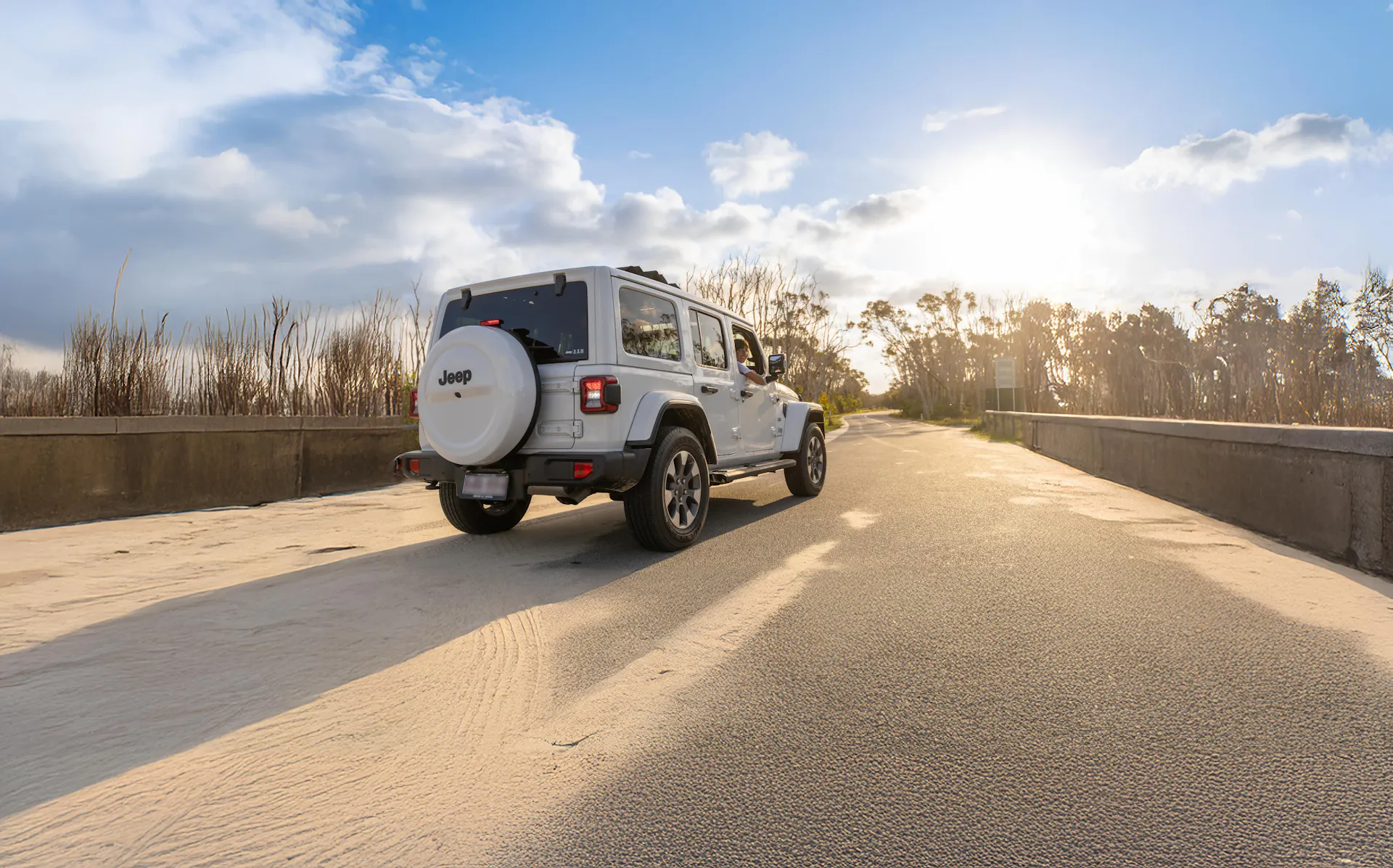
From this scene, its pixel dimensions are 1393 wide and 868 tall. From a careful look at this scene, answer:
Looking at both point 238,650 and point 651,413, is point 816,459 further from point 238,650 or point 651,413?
point 238,650

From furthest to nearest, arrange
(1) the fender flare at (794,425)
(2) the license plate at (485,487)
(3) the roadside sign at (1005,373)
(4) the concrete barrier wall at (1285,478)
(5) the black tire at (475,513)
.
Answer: (3) the roadside sign at (1005,373) → (1) the fender flare at (794,425) → (5) the black tire at (475,513) → (2) the license plate at (485,487) → (4) the concrete barrier wall at (1285,478)

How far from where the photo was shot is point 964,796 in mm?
2158

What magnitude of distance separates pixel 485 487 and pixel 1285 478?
21.6ft

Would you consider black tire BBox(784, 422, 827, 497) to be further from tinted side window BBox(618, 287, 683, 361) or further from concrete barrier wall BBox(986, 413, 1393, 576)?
concrete barrier wall BBox(986, 413, 1393, 576)

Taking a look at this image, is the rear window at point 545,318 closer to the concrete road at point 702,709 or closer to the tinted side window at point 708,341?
the tinted side window at point 708,341

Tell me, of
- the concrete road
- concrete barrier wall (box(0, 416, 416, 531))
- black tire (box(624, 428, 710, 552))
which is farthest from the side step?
concrete barrier wall (box(0, 416, 416, 531))

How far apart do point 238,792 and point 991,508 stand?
722 cm

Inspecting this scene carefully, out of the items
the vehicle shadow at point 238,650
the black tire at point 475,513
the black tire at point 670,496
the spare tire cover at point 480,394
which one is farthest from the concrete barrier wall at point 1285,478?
the black tire at point 475,513

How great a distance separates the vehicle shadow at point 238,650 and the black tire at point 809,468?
3459mm

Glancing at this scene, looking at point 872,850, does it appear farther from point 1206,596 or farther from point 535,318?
point 535,318

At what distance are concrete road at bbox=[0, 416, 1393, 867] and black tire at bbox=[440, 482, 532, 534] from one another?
101 centimetres

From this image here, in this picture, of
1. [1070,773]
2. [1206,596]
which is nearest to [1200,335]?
[1206,596]

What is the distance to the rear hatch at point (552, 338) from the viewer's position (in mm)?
5379

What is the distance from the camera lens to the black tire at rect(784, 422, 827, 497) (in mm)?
8758
